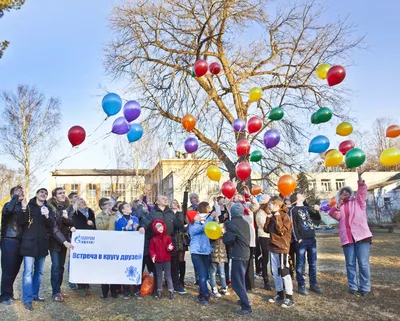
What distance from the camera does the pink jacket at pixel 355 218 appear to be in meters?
6.23

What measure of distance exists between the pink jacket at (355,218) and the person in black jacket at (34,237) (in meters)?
4.92

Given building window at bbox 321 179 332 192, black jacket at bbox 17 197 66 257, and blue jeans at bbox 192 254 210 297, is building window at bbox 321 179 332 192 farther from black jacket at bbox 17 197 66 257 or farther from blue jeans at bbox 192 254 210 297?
black jacket at bbox 17 197 66 257

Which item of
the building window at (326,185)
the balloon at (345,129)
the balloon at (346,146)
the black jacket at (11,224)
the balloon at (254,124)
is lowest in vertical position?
the black jacket at (11,224)

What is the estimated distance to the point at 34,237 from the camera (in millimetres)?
5844

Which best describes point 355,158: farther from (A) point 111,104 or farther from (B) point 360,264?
(A) point 111,104

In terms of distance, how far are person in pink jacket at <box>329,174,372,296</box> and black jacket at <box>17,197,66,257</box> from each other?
502cm

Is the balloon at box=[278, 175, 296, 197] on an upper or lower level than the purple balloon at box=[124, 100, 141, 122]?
lower

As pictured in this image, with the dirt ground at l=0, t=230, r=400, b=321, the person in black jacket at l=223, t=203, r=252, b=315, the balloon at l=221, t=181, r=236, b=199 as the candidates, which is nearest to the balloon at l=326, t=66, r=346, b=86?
the balloon at l=221, t=181, r=236, b=199

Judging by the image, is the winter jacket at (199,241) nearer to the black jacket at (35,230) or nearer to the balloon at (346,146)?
the black jacket at (35,230)

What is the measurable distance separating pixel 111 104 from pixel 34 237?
2.86 meters

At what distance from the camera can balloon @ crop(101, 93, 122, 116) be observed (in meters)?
7.06

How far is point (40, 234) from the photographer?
5953 millimetres

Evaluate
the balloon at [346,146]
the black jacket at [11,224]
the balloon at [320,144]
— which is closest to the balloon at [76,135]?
the black jacket at [11,224]

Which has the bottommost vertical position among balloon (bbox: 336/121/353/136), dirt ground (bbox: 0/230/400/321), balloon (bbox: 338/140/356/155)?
dirt ground (bbox: 0/230/400/321)
